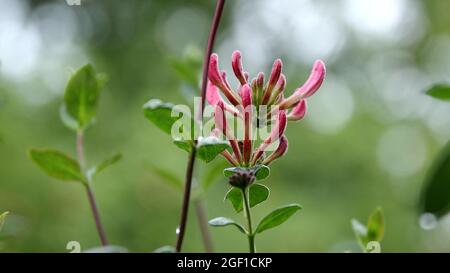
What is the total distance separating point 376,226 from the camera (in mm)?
653

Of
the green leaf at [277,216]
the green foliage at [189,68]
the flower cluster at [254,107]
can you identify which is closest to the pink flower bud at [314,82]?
the flower cluster at [254,107]

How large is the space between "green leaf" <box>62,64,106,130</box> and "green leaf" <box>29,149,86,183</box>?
2.3 inches

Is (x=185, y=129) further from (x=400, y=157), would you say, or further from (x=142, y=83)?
(x=142, y=83)

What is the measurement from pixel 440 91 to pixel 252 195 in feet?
0.60

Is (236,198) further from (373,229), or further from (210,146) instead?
(373,229)

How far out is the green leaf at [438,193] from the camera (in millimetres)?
330

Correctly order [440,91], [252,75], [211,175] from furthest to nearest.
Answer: [252,75] < [211,175] < [440,91]

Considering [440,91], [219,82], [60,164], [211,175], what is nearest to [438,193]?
[440,91]

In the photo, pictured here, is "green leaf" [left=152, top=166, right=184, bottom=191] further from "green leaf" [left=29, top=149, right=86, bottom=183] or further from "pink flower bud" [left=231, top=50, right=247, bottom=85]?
"pink flower bud" [left=231, top=50, right=247, bottom=85]

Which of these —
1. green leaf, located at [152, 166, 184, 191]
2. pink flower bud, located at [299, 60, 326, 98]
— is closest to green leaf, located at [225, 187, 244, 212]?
pink flower bud, located at [299, 60, 326, 98]

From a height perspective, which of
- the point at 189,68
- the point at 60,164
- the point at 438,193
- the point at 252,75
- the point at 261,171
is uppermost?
the point at 252,75

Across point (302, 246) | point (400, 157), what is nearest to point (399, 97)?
point (400, 157)
